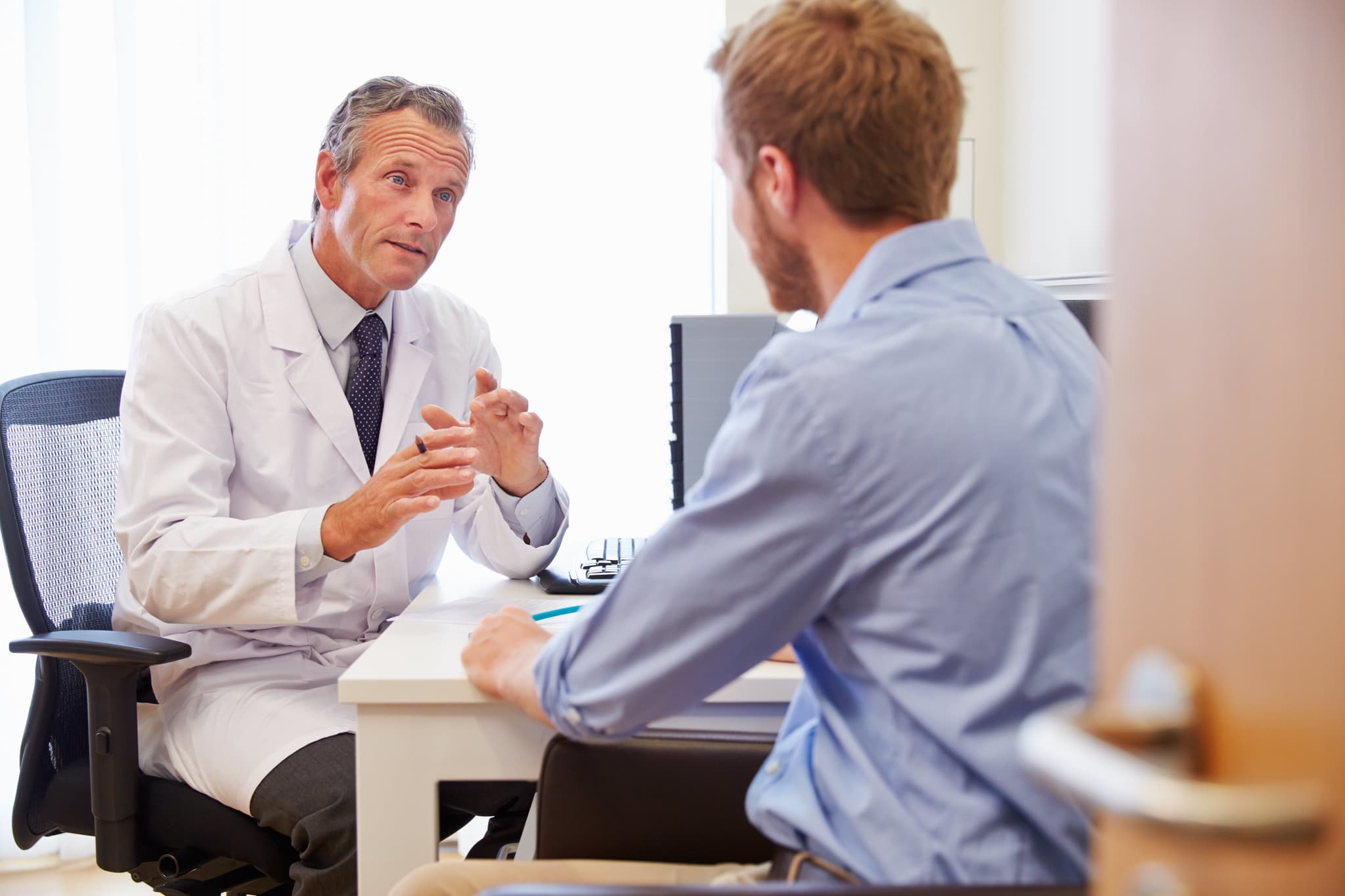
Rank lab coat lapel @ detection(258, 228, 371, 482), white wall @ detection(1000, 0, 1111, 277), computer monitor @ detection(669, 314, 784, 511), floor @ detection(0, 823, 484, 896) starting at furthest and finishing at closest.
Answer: floor @ detection(0, 823, 484, 896)
white wall @ detection(1000, 0, 1111, 277)
lab coat lapel @ detection(258, 228, 371, 482)
computer monitor @ detection(669, 314, 784, 511)

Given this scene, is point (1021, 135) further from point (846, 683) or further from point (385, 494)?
point (846, 683)

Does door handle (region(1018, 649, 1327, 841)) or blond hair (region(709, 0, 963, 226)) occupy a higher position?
blond hair (region(709, 0, 963, 226))

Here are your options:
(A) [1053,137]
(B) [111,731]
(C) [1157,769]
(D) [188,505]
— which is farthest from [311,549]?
(A) [1053,137]

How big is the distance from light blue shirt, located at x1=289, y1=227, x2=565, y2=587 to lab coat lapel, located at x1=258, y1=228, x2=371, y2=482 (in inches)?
0.9

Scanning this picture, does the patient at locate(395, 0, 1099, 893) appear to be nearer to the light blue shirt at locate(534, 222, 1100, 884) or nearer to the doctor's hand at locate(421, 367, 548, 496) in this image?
the light blue shirt at locate(534, 222, 1100, 884)

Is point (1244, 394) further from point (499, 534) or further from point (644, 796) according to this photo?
point (499, 534)

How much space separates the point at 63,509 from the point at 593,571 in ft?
2.46

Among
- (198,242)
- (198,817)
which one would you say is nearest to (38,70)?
(198,242)

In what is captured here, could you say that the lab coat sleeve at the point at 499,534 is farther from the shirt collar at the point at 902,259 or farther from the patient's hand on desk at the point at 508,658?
the shirt collar at the point at 902,259

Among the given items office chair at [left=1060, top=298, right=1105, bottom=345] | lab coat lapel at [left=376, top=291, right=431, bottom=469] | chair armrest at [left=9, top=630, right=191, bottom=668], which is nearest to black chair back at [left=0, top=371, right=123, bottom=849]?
chair armrest at [left=9, top=630, right=191, bottom=668]

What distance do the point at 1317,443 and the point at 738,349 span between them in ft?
3.87

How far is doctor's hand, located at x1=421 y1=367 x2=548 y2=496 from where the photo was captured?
153 cm

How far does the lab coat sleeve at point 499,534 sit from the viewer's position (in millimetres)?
1561

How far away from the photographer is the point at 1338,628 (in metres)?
0.33
